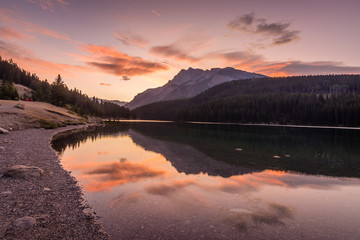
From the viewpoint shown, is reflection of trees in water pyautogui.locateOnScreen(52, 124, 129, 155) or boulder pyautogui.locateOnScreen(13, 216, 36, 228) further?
reflection of trees in water pyautogui.locateOnScreen(52, 124, 129, 155)

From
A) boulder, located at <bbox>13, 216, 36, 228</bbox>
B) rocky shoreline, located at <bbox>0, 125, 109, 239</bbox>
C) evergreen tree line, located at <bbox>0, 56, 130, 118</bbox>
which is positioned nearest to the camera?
rocky shoreline, located at <bbox>0, 125, 109, 239</bbox>

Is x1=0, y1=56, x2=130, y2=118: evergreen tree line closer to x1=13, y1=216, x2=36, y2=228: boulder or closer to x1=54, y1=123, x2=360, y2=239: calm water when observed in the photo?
x1=54, y1=123, x2=360, y2=239: calm water

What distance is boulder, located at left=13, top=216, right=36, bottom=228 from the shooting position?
828cm

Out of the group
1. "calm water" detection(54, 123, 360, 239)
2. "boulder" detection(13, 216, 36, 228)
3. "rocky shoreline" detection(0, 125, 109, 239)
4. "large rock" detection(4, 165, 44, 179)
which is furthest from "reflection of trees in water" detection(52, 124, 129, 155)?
"boulder" detection(13, 216, 36, 228)

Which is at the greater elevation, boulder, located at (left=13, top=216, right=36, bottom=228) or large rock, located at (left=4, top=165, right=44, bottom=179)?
large rock, located at (left=4, top=165, right=44, bottom=179)

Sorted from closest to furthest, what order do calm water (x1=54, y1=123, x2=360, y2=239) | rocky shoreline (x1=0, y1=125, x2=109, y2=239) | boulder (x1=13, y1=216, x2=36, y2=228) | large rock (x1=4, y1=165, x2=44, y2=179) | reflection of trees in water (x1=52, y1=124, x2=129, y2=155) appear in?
rocky shoreline (x1=0, y1=125, x2=109, y2=239)
boulder (x1=13, y1=216, x2=36, y2=228)
calm water (x1=54, y1=123, x2=360, y2=239)
large rock (x1=4, y1=165, x2=44, y2=179)
reflection of trees in water (x1=52, y1=124, x2=129, y2=155)

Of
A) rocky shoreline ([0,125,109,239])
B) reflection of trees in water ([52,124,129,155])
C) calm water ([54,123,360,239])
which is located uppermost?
rocky shoreline ([0,125,109,239])

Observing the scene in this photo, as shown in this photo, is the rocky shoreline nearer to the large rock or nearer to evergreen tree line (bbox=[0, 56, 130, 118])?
the large rock

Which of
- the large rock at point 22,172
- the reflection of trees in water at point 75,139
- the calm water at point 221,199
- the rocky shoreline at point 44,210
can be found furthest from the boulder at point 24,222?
the reflection of trees in water at point 75,139

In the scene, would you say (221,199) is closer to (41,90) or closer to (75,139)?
(75,139)

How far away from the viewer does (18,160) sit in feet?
60.3

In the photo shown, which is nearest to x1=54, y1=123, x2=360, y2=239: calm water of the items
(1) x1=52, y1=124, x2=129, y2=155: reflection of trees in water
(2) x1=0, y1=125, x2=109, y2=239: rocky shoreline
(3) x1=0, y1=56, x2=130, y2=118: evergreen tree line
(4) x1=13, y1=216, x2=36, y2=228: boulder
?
(2) x1=0, y1=125, x2=109, y2=239: rocky shoreline

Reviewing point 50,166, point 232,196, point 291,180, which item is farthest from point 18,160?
point 291,180

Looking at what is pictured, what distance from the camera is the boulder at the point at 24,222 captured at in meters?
8.28
